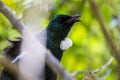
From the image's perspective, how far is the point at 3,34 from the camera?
219cm

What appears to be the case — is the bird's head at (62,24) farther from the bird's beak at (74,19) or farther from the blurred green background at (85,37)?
the blurred green background at (85,37)

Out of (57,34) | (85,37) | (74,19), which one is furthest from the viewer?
(85,37)

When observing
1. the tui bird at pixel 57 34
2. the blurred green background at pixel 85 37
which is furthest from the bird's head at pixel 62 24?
the blurred green background at pixel 85 37

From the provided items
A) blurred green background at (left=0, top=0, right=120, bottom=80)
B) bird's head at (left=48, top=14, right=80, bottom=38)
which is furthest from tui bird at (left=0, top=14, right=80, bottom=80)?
blurred green background at (left=0, top=0, right=120, bottom=80)

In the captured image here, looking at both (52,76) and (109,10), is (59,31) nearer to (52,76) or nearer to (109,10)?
(52,76)

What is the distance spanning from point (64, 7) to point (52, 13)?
17 centimetres

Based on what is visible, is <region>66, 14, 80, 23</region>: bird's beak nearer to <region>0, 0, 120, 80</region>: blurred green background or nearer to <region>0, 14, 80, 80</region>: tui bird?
<region>0, 14, 80, 80</region>: tui bird

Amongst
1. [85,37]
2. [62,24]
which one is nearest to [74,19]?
[62,24]

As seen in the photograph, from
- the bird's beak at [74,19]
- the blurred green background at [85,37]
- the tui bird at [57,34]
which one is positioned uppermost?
the bird's beak at [74,19]

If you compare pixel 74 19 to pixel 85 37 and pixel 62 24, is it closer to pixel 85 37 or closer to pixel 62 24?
pixel 62 24

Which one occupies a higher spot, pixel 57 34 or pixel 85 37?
pixel 57 34

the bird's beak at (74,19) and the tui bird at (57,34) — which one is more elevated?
the bird's beak at (74,19)

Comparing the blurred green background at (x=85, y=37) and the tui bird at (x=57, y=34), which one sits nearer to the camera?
the tui bird at (x=57, y=34)

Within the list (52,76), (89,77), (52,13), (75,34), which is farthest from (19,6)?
(75,34)
